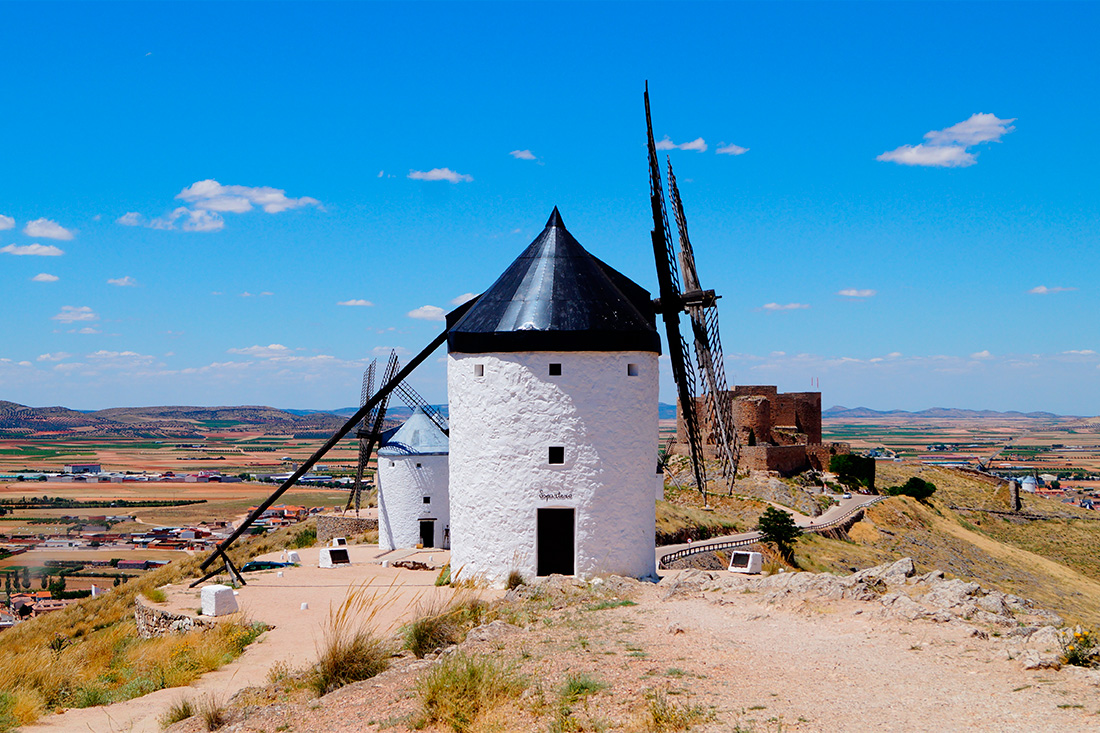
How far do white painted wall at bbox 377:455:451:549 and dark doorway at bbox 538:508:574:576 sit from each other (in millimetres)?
12848

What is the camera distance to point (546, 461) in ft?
47.0

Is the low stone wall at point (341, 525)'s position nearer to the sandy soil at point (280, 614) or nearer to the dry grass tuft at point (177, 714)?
the sandy soil at point (280, 614)

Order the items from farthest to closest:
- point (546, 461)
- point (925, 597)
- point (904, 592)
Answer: point (546, 461)
point (904, 592)
point (925, 597)

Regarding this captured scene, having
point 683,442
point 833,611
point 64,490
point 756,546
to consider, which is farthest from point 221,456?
point 833,611

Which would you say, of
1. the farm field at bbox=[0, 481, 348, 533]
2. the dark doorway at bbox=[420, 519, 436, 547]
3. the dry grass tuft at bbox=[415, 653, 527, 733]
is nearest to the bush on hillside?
the dark doorway at bbox=[420, 519, 436, 547]

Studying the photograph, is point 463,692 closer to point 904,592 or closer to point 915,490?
point 904,592

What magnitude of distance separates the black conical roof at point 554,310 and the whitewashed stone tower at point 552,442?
3cm

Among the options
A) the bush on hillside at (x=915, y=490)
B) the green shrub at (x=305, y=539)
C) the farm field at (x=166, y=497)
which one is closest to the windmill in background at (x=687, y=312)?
the green shrub at (x=305, y=539)

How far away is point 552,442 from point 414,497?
13.9 m

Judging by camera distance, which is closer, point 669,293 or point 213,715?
point 213,715

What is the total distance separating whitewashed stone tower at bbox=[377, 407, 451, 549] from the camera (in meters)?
27.2

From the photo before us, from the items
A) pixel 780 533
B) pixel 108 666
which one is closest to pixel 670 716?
pixel 108 666

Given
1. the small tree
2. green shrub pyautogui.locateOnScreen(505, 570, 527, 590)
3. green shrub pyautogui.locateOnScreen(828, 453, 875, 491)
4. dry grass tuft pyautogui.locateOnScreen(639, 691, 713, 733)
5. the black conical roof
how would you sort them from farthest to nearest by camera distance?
green shrub pyautogui.locateOnScreen(828, 453, 875, 491)
the small tree
the black conical roof
green shrub pyautogui.locateOnScreen(505, 570, 527, 590)
dry grass tuft pyautogui.locateOnScreen(639, 691, 713, 733)

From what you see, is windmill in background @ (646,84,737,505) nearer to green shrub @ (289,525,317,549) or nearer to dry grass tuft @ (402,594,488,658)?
dry grass tuft @ (402,594,488,658)
